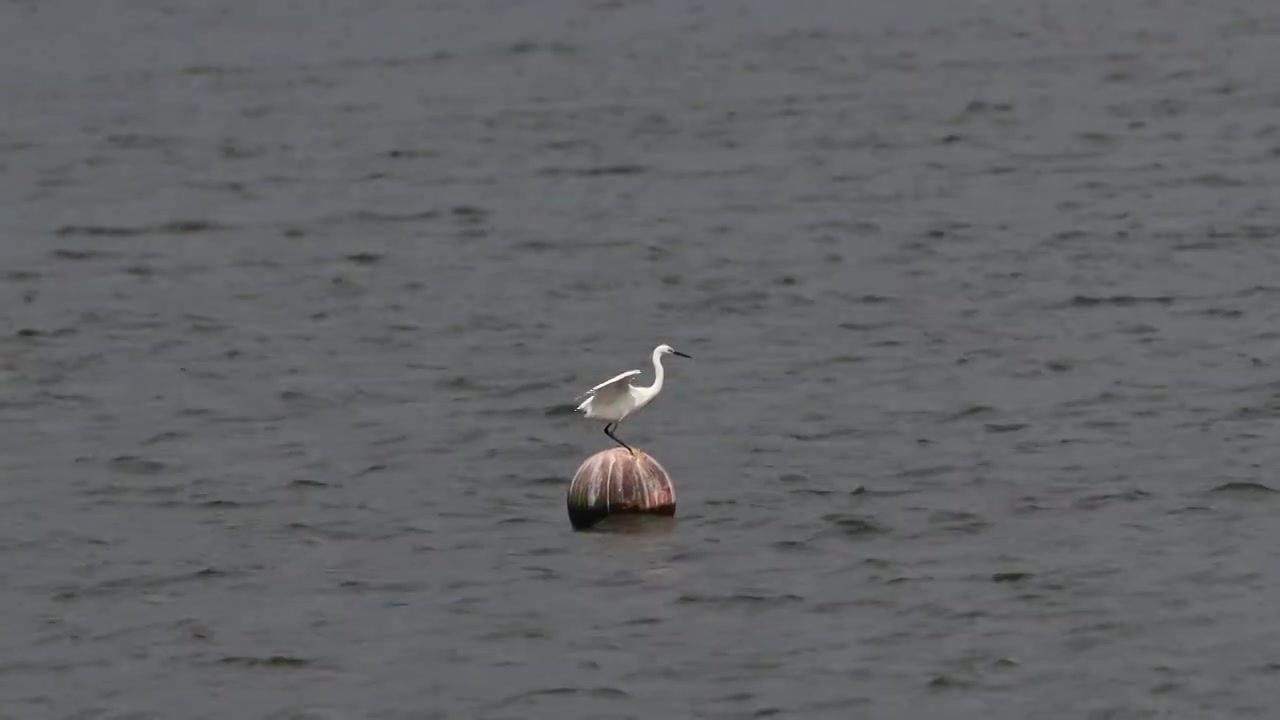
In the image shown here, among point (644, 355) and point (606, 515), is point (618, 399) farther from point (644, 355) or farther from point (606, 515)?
point (644, 355)

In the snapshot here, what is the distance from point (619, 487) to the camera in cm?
2331

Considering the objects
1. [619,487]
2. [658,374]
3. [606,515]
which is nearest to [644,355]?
[658,374]

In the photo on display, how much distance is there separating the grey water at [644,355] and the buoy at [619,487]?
10.5 inches

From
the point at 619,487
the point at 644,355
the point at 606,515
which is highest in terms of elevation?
the point at 619,487

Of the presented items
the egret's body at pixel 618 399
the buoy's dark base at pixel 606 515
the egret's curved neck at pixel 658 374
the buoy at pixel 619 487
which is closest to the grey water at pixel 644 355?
the buoy's dark base at pixel 606 515

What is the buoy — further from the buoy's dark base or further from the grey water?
the grey water

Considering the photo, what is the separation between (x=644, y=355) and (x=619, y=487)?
8.19m

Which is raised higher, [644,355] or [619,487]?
[619,487]

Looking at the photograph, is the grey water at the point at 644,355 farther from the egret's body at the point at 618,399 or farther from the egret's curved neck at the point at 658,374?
the egret's curved neck at the point at 658,374

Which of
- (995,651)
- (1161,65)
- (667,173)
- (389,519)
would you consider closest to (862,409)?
(389,519)

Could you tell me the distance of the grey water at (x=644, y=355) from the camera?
69.0 feet

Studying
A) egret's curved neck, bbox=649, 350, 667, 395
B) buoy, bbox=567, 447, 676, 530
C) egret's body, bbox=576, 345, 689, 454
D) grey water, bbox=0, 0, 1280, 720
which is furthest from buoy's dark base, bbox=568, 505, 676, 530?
egret's curved neck, bbox=649, 350, 667, 395

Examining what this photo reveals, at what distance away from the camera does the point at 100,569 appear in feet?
78.2

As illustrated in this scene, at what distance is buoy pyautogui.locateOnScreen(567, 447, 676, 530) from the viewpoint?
23.2 m
